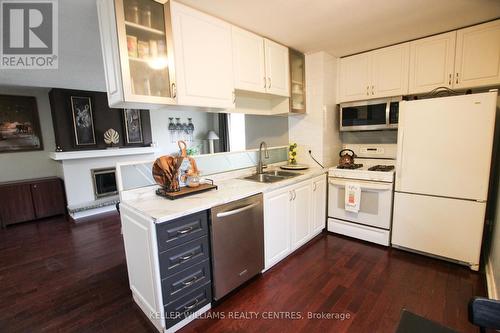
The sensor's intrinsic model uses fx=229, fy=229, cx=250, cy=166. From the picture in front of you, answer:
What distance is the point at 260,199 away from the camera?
200cm

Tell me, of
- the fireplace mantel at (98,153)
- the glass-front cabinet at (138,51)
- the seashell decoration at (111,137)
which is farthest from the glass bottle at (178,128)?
the glass-front cabinet at (138,51)

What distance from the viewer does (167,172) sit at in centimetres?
181

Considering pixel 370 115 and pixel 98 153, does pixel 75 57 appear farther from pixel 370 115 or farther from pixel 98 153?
pixel 370 115

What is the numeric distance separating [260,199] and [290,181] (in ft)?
1.58

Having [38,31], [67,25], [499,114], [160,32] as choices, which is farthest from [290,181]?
[38,31]

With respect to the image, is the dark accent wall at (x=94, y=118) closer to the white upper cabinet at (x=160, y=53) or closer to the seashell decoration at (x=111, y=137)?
the seashell decoration at (x=111, y=137)

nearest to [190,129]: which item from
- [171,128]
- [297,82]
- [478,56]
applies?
[171,128]

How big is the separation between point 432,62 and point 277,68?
167 cm

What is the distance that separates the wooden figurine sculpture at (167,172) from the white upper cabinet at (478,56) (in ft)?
9.61

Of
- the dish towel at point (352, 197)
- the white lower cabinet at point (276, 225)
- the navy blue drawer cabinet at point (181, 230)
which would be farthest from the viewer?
the dish towel at point (352, 197)

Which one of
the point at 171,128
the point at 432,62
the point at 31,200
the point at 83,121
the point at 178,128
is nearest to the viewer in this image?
the point at 432,62

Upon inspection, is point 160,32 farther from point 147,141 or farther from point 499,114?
point 147,141

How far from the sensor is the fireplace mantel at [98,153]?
12.7 ft

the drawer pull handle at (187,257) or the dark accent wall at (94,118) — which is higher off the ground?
the dark accent wall at (94,118)
